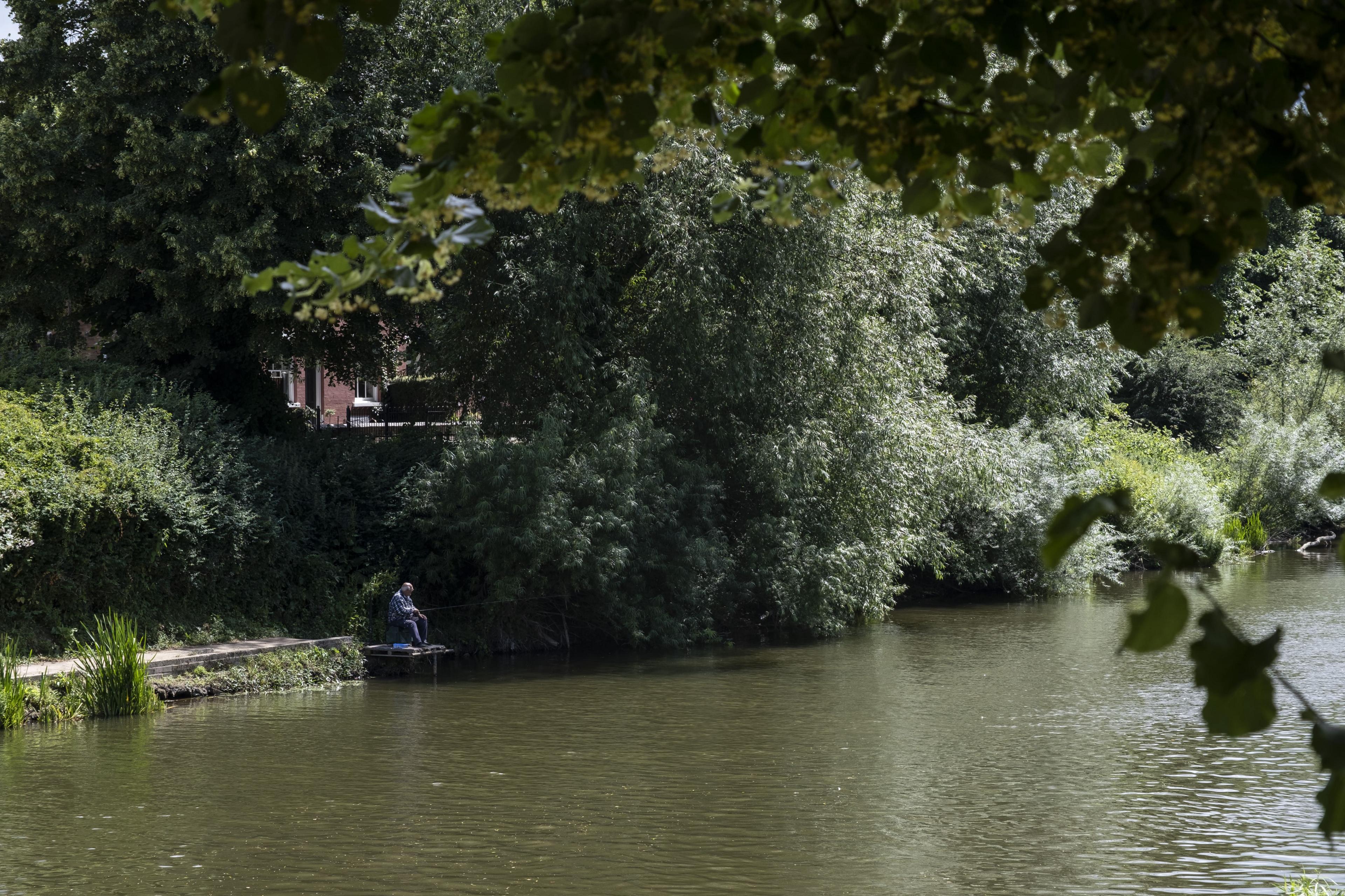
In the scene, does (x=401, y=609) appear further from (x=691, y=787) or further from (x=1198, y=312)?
(x=1198, y=312)

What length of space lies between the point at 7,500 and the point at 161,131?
26.0 ft

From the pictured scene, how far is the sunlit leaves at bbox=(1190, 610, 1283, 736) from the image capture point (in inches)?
83.1

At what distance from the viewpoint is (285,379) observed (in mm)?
34125

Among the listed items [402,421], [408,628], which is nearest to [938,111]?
[408,628]

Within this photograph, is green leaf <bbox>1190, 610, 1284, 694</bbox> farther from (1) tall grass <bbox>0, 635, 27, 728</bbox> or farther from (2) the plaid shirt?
(2) the plaid shirt

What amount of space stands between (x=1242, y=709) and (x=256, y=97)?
1.95 metres

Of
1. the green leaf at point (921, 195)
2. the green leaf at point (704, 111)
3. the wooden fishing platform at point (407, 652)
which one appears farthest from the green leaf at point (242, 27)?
the wooden fishing platform at point (407, 652)

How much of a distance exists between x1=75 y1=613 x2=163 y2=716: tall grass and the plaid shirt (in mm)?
3945

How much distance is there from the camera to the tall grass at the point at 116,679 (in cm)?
1653

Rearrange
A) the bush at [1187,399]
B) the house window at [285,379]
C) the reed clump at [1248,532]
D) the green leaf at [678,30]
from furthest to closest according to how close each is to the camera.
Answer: the bush at [1187,399], the reed clump at [1248,532], the house window at [285,379], the green leaf at [678,30]

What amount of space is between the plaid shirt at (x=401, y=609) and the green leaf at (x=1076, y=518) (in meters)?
18.9

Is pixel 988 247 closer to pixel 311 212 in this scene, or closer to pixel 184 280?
pixel 311 212

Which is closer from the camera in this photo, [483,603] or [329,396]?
[483,603]

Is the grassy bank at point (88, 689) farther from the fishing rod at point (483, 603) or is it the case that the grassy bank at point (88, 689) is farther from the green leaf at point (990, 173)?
the green leaf at point (990, 173)
